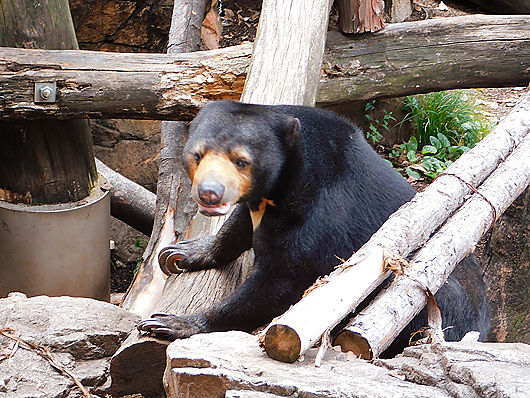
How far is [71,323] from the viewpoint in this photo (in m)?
2.87

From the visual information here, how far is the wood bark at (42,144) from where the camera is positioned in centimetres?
385

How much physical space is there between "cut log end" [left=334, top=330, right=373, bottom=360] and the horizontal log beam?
2.48 m

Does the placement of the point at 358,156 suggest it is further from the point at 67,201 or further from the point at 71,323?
the point at 67,201

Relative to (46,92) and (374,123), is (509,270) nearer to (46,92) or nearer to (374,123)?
(374,123)

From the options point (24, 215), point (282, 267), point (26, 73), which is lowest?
point (24, 215)

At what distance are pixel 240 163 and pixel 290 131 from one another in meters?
0.26

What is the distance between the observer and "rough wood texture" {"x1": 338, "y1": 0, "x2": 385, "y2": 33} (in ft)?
12.8

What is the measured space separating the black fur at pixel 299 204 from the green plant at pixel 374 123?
3598mm

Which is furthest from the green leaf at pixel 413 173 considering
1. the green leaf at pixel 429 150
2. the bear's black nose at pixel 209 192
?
the bear's black nose at pixel 209 192

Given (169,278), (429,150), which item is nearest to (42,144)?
(169,278)

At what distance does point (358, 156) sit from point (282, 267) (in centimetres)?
62

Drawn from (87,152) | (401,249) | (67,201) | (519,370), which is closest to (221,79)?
(87,152)

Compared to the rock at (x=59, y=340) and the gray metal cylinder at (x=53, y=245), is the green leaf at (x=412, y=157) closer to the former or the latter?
the gray metal cylinder at (x=53, y=245)

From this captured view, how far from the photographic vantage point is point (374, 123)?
6324 mm
